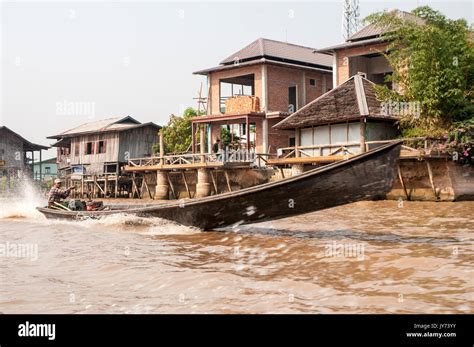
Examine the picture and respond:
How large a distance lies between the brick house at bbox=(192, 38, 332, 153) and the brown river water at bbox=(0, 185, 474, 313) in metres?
16.9

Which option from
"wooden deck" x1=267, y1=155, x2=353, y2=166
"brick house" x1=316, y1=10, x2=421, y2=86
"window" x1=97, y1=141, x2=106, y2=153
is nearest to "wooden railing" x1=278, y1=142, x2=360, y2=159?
"wooden deck" x1=267, y1=155, x2=353, y2=166

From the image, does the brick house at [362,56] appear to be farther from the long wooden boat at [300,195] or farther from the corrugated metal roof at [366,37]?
the long wooden boat at [300,195]

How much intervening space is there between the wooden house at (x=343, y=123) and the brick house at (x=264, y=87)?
429 centimetres

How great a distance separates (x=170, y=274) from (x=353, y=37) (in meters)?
22.6

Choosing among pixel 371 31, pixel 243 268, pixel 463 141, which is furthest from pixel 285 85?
pixel 243 268

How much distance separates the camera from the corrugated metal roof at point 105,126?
39250 millimetres

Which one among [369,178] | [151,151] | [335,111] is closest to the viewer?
[369,178]

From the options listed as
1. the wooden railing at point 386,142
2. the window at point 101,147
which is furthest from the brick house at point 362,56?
the window at point 101,147

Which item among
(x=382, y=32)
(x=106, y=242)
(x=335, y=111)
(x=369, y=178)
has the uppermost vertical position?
(x=382, y=32)

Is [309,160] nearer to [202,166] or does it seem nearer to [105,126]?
[202,166]
